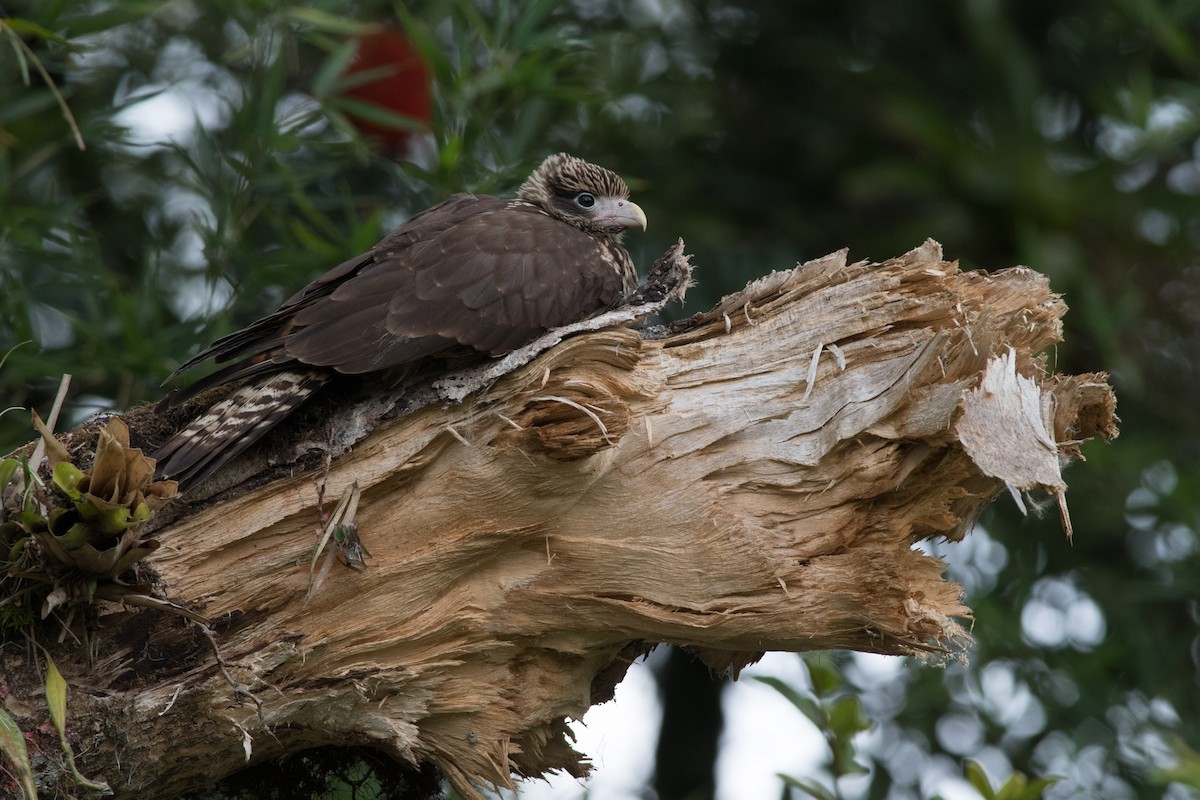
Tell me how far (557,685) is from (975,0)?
5320mm

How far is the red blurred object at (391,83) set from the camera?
6430mm

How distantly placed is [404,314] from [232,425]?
65 cm

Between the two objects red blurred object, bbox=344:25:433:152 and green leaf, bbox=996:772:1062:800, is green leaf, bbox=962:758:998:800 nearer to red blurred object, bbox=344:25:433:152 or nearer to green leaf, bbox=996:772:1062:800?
green leaf, bbox=996:772:1062:800

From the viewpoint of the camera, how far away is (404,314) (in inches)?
156

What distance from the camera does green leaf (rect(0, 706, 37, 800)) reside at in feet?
9.80

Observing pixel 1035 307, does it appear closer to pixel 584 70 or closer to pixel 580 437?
pixel 580 437

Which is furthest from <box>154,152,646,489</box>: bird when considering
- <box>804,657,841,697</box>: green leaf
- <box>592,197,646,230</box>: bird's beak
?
<box>804,657,841,697</box>: green leaf

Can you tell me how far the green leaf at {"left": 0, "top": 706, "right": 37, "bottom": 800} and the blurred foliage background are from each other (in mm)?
2686

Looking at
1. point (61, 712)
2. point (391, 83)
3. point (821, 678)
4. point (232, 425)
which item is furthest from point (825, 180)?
point (61, 712)

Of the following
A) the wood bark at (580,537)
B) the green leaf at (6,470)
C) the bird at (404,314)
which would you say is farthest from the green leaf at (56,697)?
the bird at (404,314)

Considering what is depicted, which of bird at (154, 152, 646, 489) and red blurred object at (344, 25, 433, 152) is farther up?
bird at (154, 152, 646, 489)

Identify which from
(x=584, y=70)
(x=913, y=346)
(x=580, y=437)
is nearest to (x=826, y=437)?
(x=913, y=346)

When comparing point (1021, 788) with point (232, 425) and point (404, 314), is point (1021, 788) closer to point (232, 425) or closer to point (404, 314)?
point (404, 314)

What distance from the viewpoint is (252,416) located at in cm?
367
